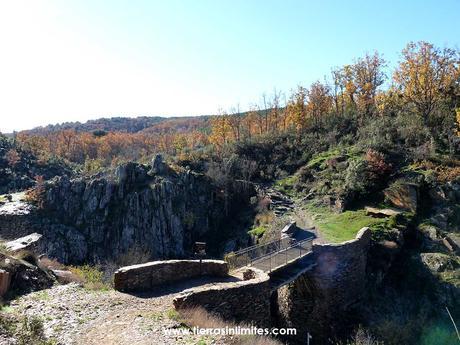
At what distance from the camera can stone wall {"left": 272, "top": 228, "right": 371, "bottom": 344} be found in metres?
18.3

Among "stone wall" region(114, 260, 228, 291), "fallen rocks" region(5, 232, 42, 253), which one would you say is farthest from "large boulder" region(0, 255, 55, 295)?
"stone wall" region(114, 260, 228, 291)

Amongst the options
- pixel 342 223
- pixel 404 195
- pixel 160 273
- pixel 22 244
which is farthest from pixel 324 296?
pixel 22 244

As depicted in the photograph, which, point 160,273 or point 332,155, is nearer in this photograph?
point 160,273

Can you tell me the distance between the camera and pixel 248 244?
30.2m

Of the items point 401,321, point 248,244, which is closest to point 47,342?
point 401,321

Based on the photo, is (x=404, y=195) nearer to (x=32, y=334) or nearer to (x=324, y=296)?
(x=324, y=296)

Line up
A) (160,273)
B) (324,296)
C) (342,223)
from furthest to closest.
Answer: (342,223)
(324,296)
(160,273)

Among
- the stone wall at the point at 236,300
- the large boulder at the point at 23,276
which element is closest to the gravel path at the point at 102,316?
the large boulder at the point at 23,276

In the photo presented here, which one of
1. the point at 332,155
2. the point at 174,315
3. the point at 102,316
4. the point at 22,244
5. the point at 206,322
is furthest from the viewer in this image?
the point at 332,155

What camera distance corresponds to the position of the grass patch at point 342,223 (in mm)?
22438

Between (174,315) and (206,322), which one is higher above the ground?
(174,315)

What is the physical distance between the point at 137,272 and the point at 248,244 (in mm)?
18178

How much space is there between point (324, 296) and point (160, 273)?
8.93m

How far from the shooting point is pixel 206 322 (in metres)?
10.2
